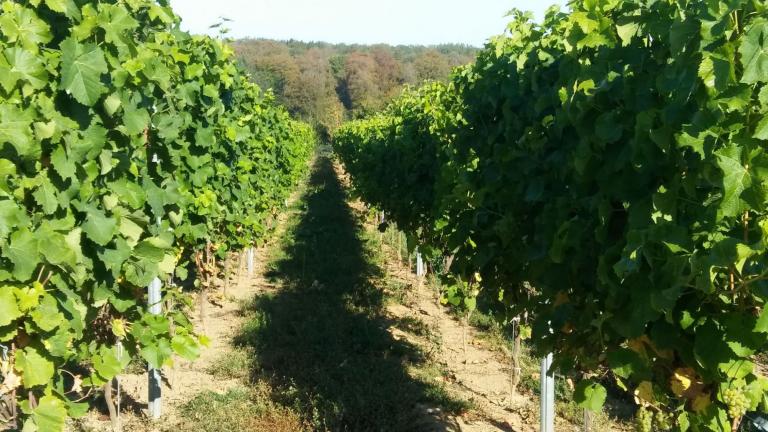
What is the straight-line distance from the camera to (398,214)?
9.62m

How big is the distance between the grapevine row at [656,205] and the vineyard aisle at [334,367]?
261cm

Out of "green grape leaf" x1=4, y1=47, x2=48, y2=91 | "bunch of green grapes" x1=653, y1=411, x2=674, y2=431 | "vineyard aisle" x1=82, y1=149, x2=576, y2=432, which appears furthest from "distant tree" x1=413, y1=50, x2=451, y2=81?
"bunch of green grapes" x1=653, y1=411, x2=674, y2=431

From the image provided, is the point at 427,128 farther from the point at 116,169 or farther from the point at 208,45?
the point at 116,169

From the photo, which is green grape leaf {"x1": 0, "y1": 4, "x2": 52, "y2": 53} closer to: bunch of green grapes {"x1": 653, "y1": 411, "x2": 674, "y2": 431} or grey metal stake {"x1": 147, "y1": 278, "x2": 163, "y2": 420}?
bunch of green grapes {"x1": 653, "y1": 411, "x2": 674, "y2": 431}

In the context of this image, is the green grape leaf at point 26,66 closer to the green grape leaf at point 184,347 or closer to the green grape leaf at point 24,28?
the green grape leaf at point 24,28

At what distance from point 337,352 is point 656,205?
5.78 m

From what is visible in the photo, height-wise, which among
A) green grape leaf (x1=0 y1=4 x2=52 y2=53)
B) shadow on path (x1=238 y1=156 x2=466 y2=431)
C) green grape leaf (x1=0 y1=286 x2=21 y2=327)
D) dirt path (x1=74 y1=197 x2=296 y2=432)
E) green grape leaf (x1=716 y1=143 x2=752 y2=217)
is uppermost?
green grape leaf (x1=0 y1=4 x2=52 y2=53)

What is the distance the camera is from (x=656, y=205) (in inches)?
82.4

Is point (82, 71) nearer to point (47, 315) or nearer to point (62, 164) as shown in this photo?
point (62, 164)

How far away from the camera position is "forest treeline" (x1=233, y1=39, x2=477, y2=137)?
76938 millimetres

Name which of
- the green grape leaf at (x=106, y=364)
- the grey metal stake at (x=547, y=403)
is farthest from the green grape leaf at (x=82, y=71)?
the grey metal stake at (x=547, y=403)

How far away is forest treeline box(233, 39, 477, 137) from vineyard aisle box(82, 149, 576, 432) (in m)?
56.7

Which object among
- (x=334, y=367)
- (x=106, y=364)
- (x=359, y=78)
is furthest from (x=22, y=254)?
(x=359, y=78)

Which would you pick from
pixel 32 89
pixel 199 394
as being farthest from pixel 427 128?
pixel 32 89
